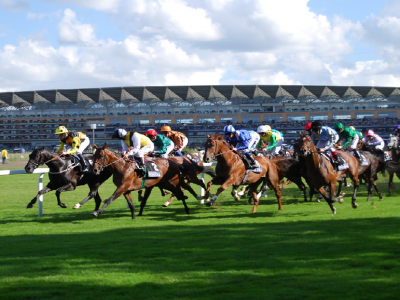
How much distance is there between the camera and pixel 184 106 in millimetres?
82000

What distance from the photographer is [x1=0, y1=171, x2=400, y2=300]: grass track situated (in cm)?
484

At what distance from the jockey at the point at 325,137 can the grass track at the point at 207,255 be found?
1.31 metres

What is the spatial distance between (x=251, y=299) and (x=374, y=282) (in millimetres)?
1232

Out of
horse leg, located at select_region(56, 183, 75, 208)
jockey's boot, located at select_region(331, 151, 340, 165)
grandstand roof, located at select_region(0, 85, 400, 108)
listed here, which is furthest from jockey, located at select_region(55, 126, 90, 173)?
grandstand roof, located at select_region(0, 85, 400, 108)

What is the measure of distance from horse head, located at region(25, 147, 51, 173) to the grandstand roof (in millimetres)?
70131

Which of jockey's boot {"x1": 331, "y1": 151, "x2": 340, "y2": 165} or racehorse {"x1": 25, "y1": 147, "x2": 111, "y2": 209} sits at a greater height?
jockey's boot {"x1": 331, "y1": 151, "x2": 340, "y2": 165}

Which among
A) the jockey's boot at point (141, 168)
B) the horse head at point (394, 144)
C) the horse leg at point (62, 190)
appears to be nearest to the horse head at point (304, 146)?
the jockey's boot at point (141, 168)

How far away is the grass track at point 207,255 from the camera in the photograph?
484cm

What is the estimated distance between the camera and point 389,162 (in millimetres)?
13695

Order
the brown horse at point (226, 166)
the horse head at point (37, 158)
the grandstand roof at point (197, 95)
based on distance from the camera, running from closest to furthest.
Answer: the brown horse at point (226, 166)
the horse head at point (37, 158)
the grandstand roof at point (197, 95)

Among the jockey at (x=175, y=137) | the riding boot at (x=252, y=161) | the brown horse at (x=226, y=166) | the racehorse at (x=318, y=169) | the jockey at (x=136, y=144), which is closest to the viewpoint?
the racehorse at (x=318, y=169)

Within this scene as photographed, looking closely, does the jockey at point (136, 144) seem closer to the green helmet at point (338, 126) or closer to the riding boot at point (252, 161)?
the riding boot at point (252, 161)

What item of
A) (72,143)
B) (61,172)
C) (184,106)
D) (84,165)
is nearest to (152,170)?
(84,165)

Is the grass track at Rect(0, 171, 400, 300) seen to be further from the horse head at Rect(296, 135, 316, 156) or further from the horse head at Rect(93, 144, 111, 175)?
the horse head at Rect(296, 135, 316, 156)
